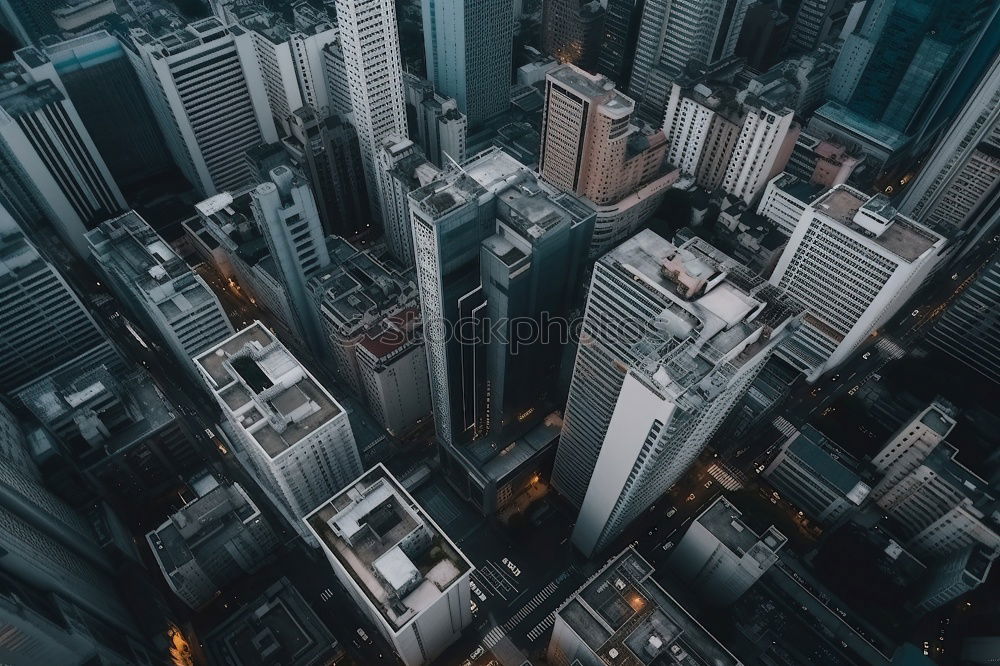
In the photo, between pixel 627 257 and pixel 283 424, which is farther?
pixel 283 424

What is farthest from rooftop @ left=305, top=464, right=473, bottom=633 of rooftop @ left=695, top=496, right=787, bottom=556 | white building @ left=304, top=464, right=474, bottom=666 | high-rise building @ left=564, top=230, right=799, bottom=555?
rooftop @ left=695, top=496, right=787, bottom=556

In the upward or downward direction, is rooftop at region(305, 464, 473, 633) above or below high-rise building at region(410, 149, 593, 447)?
below

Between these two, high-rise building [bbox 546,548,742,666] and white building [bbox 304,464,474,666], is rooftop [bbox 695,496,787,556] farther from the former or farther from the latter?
white building [bbox 304,464,474,666]

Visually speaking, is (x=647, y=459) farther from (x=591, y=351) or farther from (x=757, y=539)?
(x=757, y=539)

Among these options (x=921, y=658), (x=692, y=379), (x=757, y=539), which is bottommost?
(x=921, y=658)

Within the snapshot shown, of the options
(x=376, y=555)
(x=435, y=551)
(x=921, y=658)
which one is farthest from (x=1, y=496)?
(x=921, y=658)

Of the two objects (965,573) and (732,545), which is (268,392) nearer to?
(732,545)

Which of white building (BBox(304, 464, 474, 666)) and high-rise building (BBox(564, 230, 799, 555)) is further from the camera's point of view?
white building (BBox(304, 464, 474, 666))
